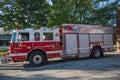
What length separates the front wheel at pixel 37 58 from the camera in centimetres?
1678

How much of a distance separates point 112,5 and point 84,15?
3.76m

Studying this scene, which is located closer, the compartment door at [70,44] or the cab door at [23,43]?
the cab door at [23,43]

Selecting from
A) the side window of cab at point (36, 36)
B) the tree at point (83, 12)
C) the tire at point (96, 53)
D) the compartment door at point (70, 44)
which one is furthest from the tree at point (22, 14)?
the side window of cab at point (36, 36)

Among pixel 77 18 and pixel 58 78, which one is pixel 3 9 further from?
pixel 58 78

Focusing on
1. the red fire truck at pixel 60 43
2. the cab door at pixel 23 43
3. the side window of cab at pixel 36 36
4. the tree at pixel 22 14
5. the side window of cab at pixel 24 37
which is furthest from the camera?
the tree at pixel 22 14

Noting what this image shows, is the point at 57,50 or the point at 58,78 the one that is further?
the point at 57,50

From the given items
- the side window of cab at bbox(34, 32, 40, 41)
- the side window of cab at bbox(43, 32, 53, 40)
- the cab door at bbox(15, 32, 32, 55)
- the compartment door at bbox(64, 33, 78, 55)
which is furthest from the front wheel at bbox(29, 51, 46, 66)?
the compartment door at bbox(64, 33, 78, 55)

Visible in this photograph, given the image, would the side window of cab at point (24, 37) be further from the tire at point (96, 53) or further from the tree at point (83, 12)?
the tree at point (83, 12)

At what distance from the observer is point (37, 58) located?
16.9 m

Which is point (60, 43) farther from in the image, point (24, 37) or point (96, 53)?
point (96, 53)

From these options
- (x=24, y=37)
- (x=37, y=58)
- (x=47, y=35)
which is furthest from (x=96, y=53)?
(x=24, y=37)

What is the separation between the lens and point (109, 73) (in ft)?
43.6

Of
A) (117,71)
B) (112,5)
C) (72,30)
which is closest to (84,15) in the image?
A: (112,5)

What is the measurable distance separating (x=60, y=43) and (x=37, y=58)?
7.34 feet
